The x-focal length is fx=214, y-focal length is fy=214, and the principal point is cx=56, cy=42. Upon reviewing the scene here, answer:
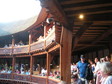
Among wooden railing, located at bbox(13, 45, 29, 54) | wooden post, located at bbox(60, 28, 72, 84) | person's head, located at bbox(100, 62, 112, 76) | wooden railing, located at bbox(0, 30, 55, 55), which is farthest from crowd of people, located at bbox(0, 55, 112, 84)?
wooden railing, located at bbox(13, 45, 29, 54)

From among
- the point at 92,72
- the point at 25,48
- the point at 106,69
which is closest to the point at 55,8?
the point at 106,69

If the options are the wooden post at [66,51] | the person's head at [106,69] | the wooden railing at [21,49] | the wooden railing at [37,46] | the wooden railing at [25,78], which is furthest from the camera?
the wooden railing at [21,49]

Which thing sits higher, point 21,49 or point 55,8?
point 21,49

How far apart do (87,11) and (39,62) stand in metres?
23.4

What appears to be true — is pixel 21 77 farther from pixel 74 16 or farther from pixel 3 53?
pixel 74 16

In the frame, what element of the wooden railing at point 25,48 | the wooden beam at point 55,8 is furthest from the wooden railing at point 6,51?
the wooden beam at point 55,8

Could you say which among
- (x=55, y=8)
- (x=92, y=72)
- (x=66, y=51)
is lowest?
(x=92, y=72)

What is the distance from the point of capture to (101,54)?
52.1 ft

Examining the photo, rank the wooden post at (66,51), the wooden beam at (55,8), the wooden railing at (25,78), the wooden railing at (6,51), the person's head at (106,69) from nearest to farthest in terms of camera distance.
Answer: the person's head at (106,69) → the wooden beam at (55,8) → the wooden post at (66,51) → the wooden railing at (25,78) → the wooden railing at (6,51)

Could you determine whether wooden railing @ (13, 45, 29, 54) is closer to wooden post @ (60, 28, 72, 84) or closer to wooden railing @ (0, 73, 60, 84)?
wooden railing @ (0, 73, 60, 84)

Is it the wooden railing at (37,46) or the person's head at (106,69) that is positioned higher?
the wooden railing at (37,46)

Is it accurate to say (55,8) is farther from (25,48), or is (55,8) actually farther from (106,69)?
(25,48)

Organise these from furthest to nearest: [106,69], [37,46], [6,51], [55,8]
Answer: [6,51] < [37,46] < [55,8] < [106,69]

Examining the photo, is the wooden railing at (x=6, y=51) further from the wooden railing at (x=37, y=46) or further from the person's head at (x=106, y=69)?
the person's head at (x=106, y=69)
